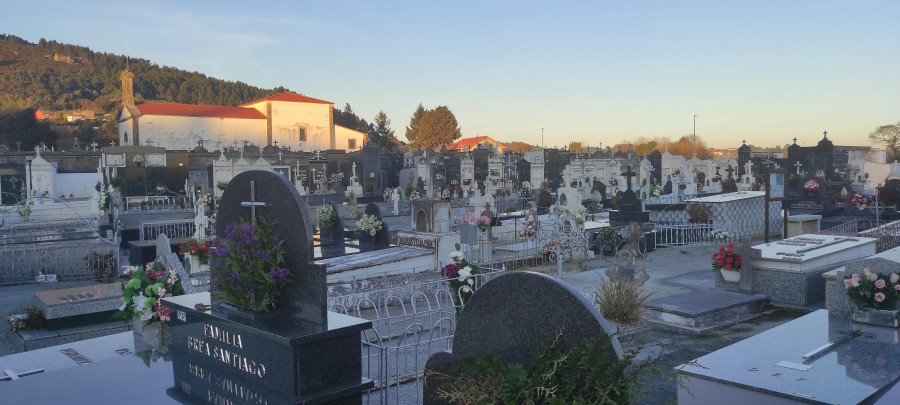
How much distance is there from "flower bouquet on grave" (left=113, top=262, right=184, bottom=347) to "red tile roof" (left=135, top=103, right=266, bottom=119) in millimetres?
53193

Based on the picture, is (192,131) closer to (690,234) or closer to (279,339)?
(690,234)

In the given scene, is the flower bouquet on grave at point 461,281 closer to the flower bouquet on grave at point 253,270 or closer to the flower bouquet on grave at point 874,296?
the flower bouquet on grave at point 253,270

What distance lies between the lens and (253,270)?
4.44m

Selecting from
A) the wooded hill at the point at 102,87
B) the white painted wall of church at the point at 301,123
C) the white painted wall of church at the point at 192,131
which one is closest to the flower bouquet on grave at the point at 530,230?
the white painted wall of church at the point at 192,131

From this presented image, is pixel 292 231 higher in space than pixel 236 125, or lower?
lower

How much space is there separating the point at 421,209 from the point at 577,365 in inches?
400

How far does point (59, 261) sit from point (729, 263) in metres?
12.0

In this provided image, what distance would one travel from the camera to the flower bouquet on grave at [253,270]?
4367 mm

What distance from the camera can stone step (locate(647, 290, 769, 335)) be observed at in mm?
7235

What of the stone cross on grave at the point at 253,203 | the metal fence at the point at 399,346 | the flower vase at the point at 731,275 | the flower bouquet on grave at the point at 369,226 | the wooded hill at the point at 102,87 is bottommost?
the metal fence at the point at 399,346

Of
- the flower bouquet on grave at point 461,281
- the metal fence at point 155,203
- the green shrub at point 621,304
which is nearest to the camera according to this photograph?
the green shrub at point 621,304

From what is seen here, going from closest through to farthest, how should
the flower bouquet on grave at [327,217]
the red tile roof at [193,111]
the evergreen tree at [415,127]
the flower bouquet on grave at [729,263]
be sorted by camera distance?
1. the flower bouquet on grave at [729,263]
2. the flower bouquet on grave at [327,217]
3. the red tile roof at [193,111]
4. the evergreen tree at [415,127]

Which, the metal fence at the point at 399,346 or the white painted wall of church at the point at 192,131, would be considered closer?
the metal fence at the point at 399,346

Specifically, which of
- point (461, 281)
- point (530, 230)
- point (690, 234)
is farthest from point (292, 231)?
point (690, 234)
